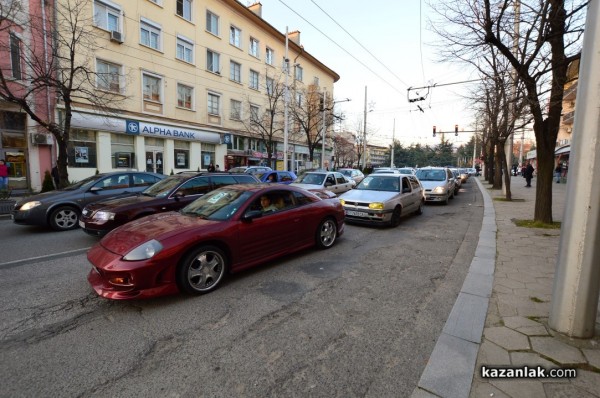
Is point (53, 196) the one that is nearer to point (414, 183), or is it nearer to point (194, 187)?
point (194, 187)

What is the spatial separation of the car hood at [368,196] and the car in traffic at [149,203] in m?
3.69

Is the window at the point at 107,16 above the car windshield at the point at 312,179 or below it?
above

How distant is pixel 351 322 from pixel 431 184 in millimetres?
12677

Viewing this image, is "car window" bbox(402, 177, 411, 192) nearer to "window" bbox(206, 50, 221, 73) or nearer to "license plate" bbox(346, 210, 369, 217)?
"license plate" bbox(346, 210, 369, 217)

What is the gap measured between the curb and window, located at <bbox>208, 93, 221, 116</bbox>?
78.5 feet

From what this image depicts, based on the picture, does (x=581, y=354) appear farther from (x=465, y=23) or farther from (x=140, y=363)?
(x=465, y=23)

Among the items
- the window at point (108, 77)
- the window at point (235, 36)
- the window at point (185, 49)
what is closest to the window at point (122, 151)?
the window at point (108, 77)

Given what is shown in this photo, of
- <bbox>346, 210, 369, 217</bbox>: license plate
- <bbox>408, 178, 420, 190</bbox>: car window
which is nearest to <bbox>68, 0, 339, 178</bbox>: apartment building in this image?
<bbox>346, 210, 369, 217</bbox>: license plate

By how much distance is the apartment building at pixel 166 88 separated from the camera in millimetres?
16391

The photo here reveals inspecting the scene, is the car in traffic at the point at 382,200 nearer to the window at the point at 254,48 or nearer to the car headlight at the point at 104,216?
the car headlight at the point at 104,216

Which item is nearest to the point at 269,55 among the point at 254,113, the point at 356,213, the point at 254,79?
the point at 254,79

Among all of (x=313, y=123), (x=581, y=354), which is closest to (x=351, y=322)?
(x=581, y=354)

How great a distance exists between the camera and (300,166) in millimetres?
38500

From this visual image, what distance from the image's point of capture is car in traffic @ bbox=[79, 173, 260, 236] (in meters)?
6.17
